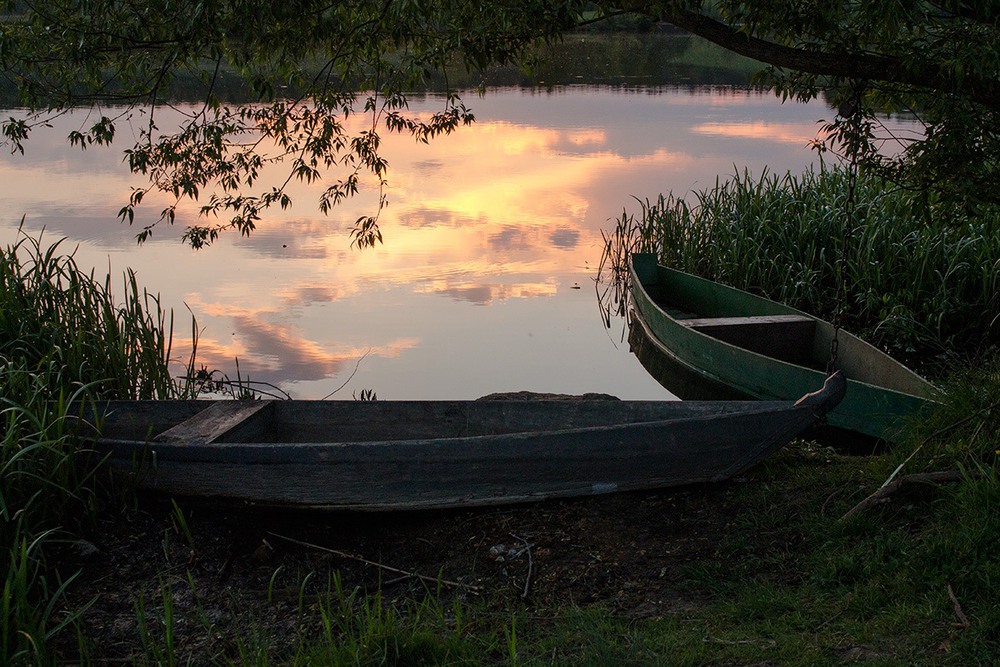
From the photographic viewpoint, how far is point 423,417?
18.0 ft

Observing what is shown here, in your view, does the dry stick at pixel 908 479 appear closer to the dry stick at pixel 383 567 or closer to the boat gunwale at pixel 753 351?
the boat gunwale at pixel 753 351

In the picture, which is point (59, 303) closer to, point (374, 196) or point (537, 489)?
point (537, 489)

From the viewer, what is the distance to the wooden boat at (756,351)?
6105 millimetres

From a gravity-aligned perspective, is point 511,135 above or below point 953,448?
above

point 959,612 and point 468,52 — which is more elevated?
point 468,52

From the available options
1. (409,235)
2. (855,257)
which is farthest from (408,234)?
(855,257)

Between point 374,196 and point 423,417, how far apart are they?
10.5 metres

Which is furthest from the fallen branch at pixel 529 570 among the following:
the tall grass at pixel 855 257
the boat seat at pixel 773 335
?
the tall grass at pixel 855 257

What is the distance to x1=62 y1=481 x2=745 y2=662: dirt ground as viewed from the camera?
13.0 feet

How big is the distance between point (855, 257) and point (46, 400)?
7.25 m

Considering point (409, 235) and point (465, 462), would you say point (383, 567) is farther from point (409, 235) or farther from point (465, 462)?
point (409, 235)

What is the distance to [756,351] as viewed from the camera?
8109 mm

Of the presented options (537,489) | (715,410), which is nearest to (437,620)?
(537,489)

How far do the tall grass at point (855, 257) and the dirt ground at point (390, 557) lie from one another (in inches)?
155
